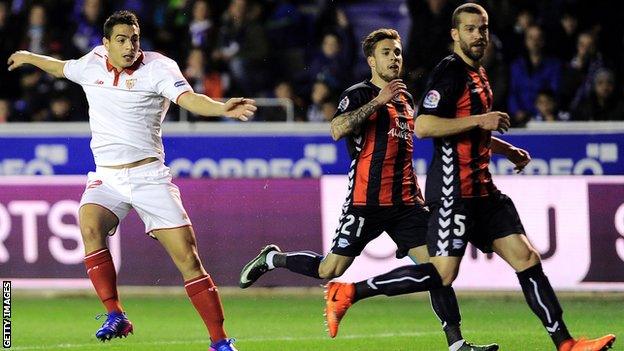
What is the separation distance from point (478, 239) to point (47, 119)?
8.47 metres

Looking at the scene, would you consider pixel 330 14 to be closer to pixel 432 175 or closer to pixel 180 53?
pixel 180 53

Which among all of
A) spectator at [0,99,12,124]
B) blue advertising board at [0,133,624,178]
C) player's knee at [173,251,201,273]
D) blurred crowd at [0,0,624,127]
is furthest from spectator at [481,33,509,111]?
player's knee at [173,251,201,273]

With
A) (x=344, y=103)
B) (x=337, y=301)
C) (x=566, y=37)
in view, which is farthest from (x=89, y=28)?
(x=337, y=301)

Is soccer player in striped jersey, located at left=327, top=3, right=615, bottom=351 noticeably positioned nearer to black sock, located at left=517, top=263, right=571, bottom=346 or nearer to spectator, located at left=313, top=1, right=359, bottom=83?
black sock, located at left=517, top=263, right=571, bottom=346

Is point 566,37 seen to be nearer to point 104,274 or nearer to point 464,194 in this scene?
point 464,194

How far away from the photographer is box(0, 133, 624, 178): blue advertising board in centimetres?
1351

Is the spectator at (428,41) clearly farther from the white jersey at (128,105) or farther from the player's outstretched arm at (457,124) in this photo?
the player's outstretched arm at (457,124)

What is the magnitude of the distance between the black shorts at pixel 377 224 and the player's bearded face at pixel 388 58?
2.79 feet

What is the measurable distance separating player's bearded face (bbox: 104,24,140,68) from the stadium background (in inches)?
87.7

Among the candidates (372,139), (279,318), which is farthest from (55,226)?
(372,139)

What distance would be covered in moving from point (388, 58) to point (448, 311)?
1628mm

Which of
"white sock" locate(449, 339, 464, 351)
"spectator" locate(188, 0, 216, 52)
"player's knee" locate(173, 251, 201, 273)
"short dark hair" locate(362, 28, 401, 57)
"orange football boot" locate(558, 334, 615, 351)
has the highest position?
"spectator" locate(188, 0, 216, 52)

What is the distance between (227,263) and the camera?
13.4 m

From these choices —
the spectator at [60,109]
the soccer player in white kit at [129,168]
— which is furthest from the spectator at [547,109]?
the soccer player in white kit at [129,168]
